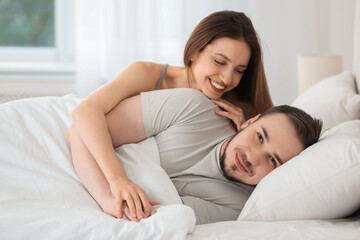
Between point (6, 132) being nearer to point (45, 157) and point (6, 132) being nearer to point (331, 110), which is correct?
point (45, 157)

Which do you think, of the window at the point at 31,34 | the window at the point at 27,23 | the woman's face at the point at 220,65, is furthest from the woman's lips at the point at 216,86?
the window at the point at 27,23

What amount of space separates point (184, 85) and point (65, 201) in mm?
809

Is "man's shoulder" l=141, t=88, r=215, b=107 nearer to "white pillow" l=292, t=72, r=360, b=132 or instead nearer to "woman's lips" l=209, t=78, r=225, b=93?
"woman's lips" l=209, t=78, r=225, b=93

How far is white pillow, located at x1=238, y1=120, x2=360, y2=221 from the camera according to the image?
121 cm

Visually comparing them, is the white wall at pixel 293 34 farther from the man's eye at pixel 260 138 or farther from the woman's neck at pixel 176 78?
the man's eye at pixel 260 138

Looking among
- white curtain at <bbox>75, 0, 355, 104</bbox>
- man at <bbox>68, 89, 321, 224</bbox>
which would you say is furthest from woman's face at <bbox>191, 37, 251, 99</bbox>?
white curtain at <bbox>75, 0, 355, 104</bbox>

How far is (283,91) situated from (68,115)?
245 cm

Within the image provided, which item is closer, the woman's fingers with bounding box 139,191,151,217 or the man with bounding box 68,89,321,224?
the woman's fingers with bounding box 139,191,151,217

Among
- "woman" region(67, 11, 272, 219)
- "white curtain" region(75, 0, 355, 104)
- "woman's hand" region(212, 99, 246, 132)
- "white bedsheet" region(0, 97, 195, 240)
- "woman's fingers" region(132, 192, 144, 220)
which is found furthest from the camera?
"white curtain" region(75, 0, 355, 104)

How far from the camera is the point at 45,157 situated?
1.45 meters

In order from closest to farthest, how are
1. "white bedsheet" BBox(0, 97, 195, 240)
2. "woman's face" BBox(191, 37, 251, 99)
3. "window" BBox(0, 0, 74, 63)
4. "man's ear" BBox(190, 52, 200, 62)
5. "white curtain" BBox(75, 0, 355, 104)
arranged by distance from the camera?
1. "white bedsheet" BBox(0, 97, 195, 240)
2. "woman's face" BBox(191, 37, 251, 99)
3. "man's ear" BBox(190, 52, 200, 62)
4. "white curtain" BBox(75, 0, 355, 104)
5. "window" BBox(0, 0, 74, 63)

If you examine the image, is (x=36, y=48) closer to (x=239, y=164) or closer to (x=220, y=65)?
(x=220, y=65)

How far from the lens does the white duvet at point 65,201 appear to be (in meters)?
1.09

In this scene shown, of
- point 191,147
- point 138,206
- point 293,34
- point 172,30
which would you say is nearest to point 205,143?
point 191,147
